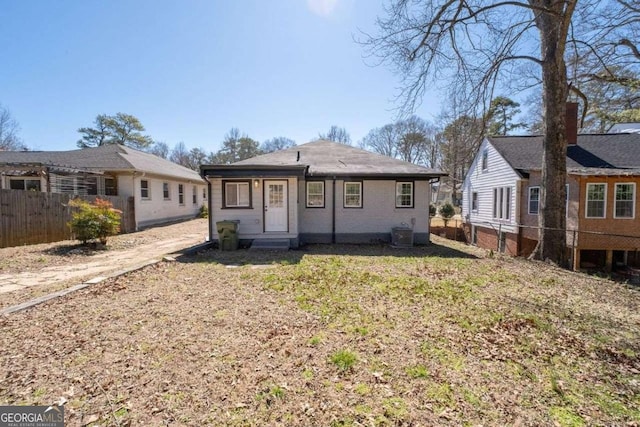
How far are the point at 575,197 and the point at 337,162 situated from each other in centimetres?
955

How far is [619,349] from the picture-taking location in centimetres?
348

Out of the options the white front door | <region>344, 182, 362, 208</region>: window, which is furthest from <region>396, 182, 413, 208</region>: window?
the white front door

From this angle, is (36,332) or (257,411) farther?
(36,332)

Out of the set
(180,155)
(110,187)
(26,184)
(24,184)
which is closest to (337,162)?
(110,187)

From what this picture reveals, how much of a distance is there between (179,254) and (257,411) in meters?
7.36

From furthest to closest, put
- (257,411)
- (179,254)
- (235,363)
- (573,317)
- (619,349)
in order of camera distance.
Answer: (179,254), (573,317), (619,349), (235,363), (257,411)

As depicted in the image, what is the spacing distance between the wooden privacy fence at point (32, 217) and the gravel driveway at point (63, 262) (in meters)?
0.44

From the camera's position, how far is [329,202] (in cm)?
1141

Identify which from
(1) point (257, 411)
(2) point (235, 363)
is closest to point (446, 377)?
(1) point (257, 411)

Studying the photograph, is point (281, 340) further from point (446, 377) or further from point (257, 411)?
point (446, 377)

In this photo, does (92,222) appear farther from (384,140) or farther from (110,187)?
(384,140)

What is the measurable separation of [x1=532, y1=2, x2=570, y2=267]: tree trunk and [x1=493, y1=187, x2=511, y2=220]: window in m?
6.57

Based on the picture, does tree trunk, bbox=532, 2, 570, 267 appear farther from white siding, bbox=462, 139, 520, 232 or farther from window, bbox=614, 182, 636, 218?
window, bbox=614, 182, 636, 218

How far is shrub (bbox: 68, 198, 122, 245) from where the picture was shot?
9.05 meters
